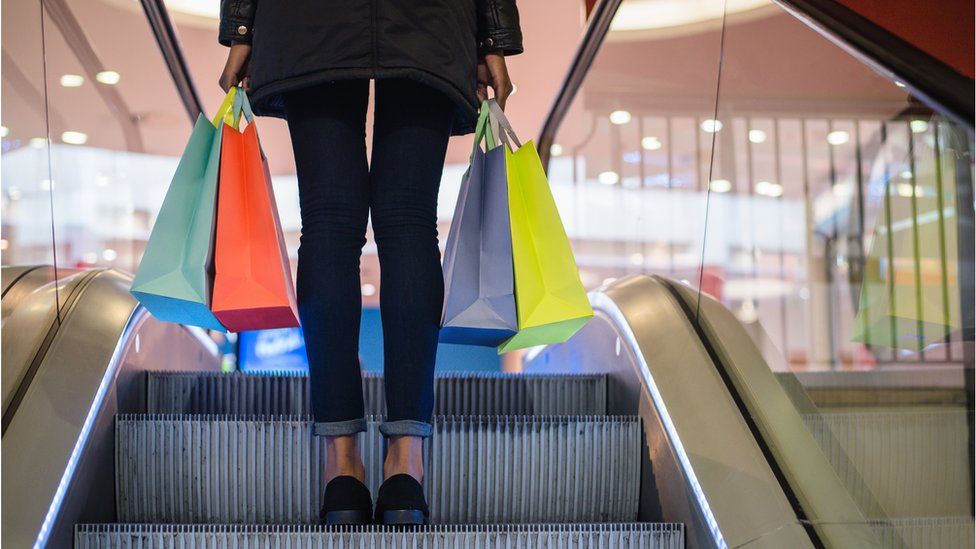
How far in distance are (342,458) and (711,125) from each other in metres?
1.65

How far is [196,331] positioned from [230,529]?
1.83m

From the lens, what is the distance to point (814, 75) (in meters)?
2.83

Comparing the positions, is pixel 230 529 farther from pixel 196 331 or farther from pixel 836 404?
pixel 196 331

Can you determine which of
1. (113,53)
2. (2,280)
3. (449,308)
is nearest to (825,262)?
(449,308)

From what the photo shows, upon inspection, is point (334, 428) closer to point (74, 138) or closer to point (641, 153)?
point (74, 138)

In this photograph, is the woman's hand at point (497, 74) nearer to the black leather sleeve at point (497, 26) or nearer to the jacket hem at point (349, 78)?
the black leather sleeve at point (497, 26)

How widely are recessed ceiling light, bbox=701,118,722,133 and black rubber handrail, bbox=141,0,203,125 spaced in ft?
5.68

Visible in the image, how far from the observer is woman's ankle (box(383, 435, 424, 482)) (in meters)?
2.09

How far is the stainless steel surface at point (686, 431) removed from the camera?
6.33 feet

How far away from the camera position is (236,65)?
A: 88.4 inches

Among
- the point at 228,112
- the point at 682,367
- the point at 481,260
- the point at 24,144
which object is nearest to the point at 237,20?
the point at 228,112

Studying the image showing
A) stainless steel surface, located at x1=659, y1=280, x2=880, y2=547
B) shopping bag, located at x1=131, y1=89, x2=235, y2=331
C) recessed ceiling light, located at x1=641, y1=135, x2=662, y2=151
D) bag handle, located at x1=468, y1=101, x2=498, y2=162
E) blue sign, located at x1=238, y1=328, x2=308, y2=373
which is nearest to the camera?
stainless steel surface, located at x1=659, y1=280, x2=880, y2=547

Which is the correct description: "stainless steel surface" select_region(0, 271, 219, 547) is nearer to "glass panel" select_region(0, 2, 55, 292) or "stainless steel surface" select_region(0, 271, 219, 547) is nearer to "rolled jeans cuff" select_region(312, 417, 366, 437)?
"glass panel" select_region(0, 2, 55, 292)

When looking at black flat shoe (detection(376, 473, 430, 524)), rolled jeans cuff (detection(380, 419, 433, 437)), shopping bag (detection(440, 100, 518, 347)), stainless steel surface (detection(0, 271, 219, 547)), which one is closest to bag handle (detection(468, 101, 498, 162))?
shopping bag (detection(440, 100, 518, 347))
